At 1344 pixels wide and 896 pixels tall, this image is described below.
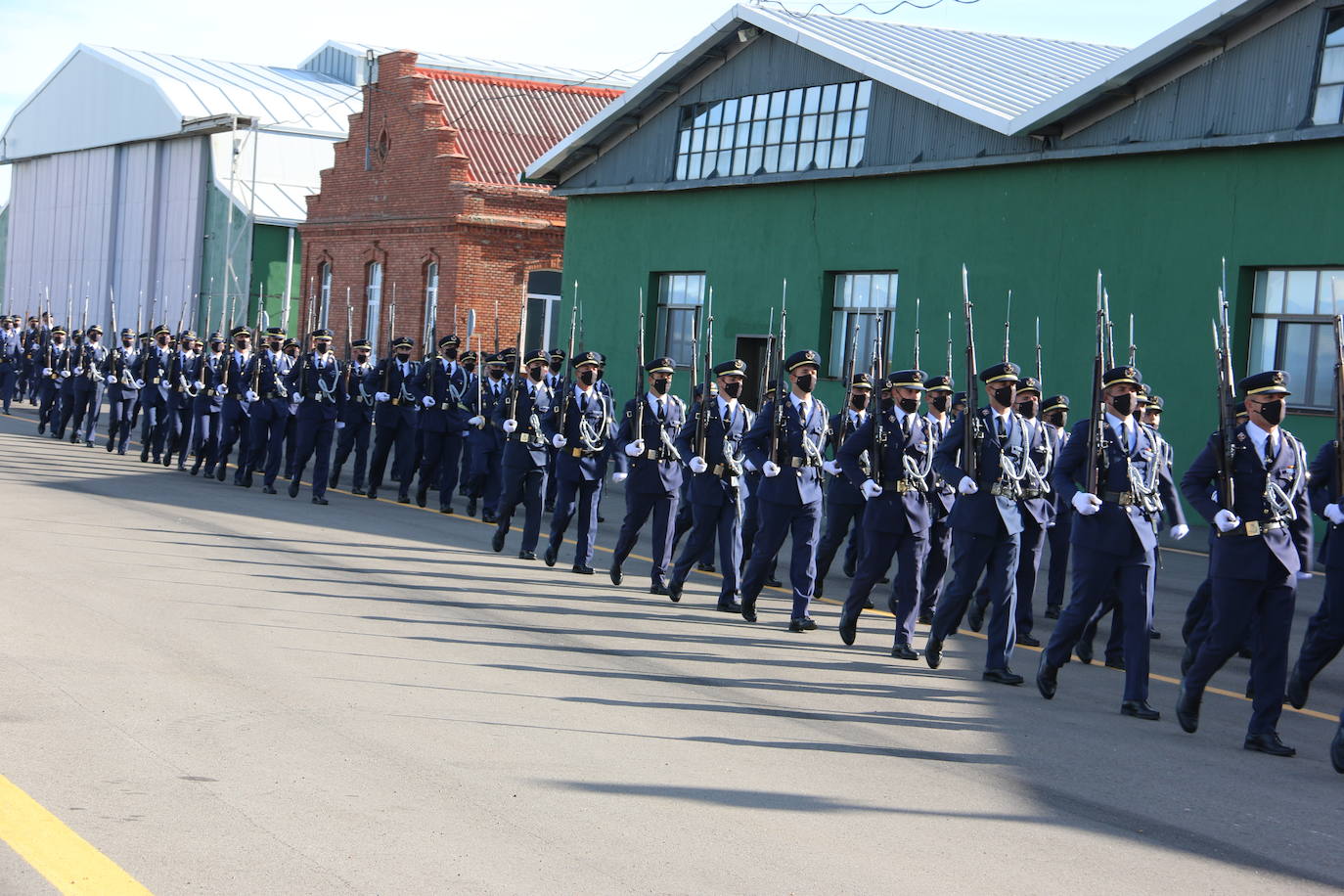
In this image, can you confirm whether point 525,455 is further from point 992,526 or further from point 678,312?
point 678,312

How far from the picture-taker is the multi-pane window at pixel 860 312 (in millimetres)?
26031

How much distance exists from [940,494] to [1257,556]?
3863 millimetres

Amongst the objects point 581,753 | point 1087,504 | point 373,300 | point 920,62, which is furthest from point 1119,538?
point 373,300

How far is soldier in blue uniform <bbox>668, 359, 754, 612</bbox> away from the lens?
12.6 m

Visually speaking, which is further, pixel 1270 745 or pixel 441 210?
pixel 441 210

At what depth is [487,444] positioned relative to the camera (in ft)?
61.8

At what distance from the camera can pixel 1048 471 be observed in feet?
35.3

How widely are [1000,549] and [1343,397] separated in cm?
213

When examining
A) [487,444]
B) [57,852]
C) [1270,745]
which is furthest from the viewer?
[487,444]

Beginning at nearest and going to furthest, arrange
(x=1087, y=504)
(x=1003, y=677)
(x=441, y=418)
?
1. (x=1087, y=504)
2. (x=1003, y=677)
3. (x=441, y=418)

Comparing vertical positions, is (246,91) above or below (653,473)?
above

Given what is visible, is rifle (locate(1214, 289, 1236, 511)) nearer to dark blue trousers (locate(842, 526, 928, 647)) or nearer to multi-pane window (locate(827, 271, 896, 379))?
dark blue trousers (locate(842, 526, 928, 647))

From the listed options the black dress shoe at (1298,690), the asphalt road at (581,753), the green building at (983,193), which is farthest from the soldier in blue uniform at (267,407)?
the black dress shoe at (1298,690)

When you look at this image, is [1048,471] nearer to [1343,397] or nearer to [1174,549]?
[1343,397]
